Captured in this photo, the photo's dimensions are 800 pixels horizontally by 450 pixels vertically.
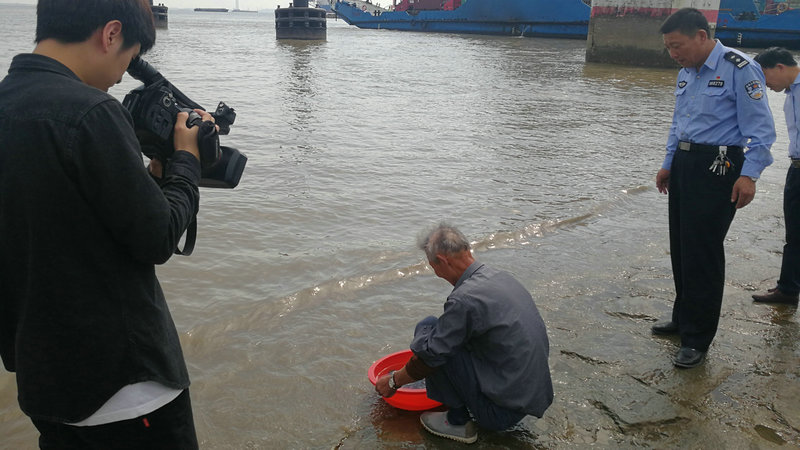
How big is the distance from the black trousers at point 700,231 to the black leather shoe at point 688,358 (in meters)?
0.04

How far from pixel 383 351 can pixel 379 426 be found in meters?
0.90

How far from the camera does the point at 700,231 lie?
3586mm

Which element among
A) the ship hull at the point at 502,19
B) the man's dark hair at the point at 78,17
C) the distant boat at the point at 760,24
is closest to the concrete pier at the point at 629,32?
the distant boat at the point at 760,24

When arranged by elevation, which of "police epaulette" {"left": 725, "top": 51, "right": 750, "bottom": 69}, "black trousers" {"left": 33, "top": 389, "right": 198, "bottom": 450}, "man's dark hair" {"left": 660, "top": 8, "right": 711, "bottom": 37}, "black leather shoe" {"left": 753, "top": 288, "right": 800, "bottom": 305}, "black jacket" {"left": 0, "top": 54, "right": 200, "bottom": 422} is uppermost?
"man's dark hair" {"left": 660, "top": 8, "right": 711, "bottom": 37}

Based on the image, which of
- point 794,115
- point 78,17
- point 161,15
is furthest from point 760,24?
point 161,15

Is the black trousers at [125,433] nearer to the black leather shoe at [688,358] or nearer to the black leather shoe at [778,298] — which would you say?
the black leather shoe at [688,358]

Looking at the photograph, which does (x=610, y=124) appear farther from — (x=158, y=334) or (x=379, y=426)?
(x=158, y=334)

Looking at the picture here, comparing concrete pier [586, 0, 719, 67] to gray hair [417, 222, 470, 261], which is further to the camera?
concrete pier [586, 0, 719, 67]

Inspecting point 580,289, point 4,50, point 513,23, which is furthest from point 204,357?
point 513,23

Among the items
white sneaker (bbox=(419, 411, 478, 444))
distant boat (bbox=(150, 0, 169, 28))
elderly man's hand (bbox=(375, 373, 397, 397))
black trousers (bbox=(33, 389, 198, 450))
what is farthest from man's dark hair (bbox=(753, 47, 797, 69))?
distant boat (bbox=(150, 0, 169, 28))

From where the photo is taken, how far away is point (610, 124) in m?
12.9

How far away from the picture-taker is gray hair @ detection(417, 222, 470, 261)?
9.57ft

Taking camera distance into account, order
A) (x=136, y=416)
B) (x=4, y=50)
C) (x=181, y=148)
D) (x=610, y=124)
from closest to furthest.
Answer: (x=136, y=416) → (x=181, y=148) → (x=610, y=124) → (x=4, y=50)

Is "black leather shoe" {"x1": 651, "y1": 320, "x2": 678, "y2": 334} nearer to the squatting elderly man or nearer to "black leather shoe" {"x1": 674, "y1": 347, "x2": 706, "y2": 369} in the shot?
"black leather shoe" {"x1": 674, "y1": 347, "x2": 706, "y2": 369}
